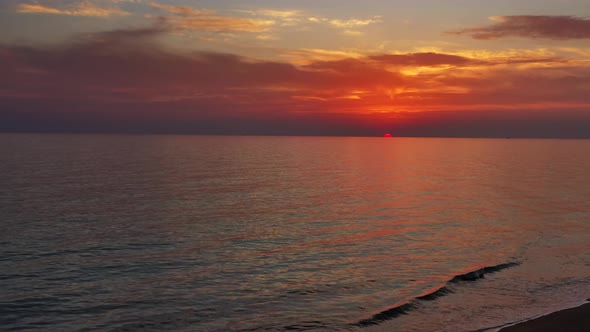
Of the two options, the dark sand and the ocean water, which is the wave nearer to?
the ocean water

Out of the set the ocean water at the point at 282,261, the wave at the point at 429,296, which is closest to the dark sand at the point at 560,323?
the ocean water at the point at 282,261

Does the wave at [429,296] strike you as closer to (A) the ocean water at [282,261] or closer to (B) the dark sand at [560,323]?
(A) the ocean water at [282,261]

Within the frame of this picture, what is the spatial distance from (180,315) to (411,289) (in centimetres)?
1018

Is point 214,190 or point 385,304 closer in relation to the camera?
point 385,304

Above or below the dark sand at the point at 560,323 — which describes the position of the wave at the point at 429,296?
below

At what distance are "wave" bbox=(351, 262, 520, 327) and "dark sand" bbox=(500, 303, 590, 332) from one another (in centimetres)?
398

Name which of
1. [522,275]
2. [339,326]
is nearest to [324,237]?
[522,275]

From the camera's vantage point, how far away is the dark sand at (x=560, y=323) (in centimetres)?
1697

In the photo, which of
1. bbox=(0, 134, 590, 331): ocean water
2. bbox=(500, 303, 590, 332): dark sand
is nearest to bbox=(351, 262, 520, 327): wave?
bbox=(0, 134, 590, 331): ocean water

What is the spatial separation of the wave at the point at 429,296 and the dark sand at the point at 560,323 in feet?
13.0

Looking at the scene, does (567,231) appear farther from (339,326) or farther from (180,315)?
(180,315)

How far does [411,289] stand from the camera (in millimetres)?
22516

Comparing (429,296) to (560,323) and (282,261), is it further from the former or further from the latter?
(282,261)

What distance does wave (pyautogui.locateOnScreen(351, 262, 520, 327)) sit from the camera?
739 inches
